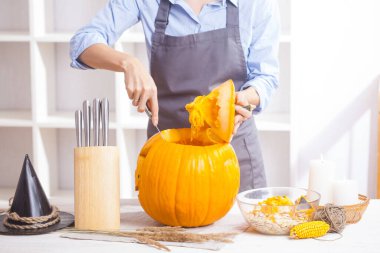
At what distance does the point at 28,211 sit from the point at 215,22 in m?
0.87

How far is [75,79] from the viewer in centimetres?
319

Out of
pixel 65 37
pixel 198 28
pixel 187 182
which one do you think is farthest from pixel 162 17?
pixel 65 37

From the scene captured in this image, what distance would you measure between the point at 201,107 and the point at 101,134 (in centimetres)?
23

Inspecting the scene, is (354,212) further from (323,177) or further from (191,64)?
(191,64)

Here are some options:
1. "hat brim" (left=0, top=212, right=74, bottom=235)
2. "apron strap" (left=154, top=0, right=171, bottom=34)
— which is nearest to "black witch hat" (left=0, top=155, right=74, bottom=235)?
"hat brim" (left=0, top=212, right=74, bottom=235)

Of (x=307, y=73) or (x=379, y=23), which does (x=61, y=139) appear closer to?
(x=307, y=73)

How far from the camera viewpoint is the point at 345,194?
146 cm

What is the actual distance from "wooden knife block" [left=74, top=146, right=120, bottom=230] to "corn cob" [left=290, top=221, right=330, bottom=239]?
0.40 metres

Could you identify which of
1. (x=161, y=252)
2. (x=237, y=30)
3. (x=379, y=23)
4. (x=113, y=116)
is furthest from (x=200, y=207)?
(x=379, y=23)

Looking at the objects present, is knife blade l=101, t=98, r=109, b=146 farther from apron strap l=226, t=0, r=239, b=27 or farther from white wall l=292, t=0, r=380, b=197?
white wall l=292, t=0, r=380, b=197

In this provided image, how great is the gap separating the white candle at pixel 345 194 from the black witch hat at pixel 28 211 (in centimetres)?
64

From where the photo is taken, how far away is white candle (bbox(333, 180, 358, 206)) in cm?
146

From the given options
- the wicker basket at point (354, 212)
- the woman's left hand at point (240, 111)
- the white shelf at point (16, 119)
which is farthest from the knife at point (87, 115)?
the white shelf at point (16, 119)

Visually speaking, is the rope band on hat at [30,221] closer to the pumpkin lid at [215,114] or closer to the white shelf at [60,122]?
the pumpkin lid at [215,114]
